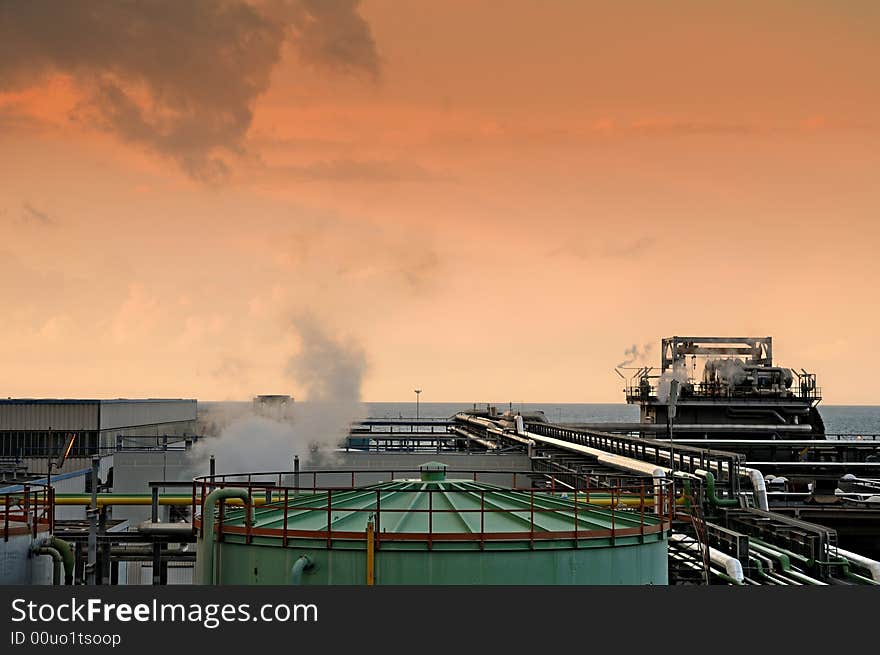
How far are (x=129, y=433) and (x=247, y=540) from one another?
4426 cm

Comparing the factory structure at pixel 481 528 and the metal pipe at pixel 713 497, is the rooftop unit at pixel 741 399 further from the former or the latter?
the metal pipe at pixel 713 497

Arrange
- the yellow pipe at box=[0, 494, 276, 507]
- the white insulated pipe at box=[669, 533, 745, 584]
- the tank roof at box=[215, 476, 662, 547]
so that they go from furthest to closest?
the yellow pipe at box=[0, 494, 276, 507] → the white insulated pipe at box=[669, 533, 745, 584] → the tank roof at box=[215, 476, 662, 547]

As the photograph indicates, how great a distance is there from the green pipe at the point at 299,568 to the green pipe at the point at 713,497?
13.6m

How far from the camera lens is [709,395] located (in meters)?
75.9

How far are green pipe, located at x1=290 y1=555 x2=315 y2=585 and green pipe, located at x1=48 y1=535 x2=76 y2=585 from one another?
723 centimetres

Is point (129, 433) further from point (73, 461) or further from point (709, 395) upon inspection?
point (709, 395)

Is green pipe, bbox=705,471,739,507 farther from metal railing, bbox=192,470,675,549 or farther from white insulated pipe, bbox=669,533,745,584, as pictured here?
metal railing, bbox=192,470,675,549

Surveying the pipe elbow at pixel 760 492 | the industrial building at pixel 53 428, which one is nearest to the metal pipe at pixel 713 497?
the pipe elbow at pixel 760 492

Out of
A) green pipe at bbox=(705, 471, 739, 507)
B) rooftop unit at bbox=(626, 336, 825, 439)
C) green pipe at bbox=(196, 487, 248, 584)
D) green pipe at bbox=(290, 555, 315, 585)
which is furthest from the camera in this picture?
rooftop unit at bbox=(626, 336, 825, 439)

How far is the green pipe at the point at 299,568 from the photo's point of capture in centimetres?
1822

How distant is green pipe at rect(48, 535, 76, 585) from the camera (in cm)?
2245

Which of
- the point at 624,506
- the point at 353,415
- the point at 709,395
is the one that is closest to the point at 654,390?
the point at 709,395

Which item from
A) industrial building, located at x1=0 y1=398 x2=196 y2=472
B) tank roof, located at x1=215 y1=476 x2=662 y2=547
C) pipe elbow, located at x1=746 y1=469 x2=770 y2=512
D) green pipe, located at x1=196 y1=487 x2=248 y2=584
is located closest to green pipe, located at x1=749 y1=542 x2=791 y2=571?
tank roof, located at x1=215 y1=476 x2=662 y2=547

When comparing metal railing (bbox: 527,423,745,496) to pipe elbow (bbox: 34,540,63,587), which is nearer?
pipe elbow (bbox: 34,540,63,587)
